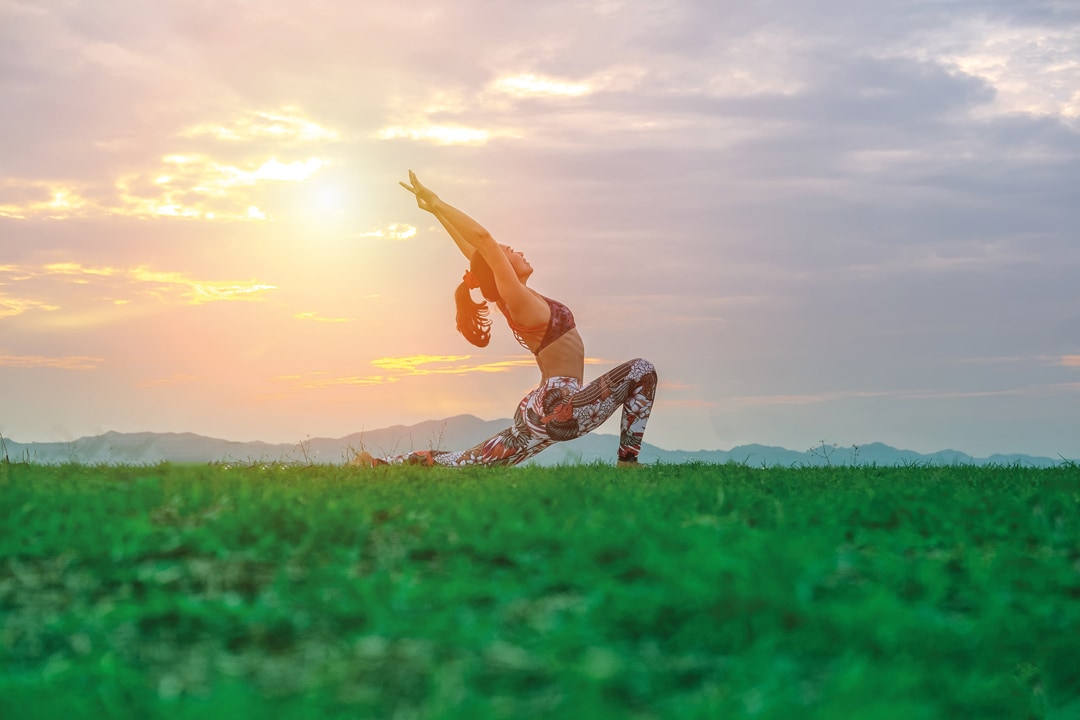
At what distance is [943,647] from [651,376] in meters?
7.06

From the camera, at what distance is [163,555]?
454cm

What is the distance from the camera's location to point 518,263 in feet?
34.4

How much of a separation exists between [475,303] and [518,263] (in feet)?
2.18

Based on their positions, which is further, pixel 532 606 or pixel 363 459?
pixel 363 459

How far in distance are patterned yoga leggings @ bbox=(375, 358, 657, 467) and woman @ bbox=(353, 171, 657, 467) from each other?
0.03 ft

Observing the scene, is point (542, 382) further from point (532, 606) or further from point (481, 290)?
point (532, 606)

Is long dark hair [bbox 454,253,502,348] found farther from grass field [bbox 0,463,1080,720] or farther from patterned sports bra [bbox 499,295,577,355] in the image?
grass field [bbox 0,463,1080,720]

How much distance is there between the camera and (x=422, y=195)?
1012 cm

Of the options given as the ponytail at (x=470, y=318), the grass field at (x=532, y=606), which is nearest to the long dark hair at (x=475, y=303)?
the ponytail at (x=470, y=318)

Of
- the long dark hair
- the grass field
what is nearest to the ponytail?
the long dark hair

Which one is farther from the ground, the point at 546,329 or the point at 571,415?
the point at 546,329

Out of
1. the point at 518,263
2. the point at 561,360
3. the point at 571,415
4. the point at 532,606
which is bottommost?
the point at 532,606

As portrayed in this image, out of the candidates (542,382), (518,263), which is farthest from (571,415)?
(518,263)

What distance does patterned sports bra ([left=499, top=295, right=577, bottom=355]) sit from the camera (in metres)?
10.4
